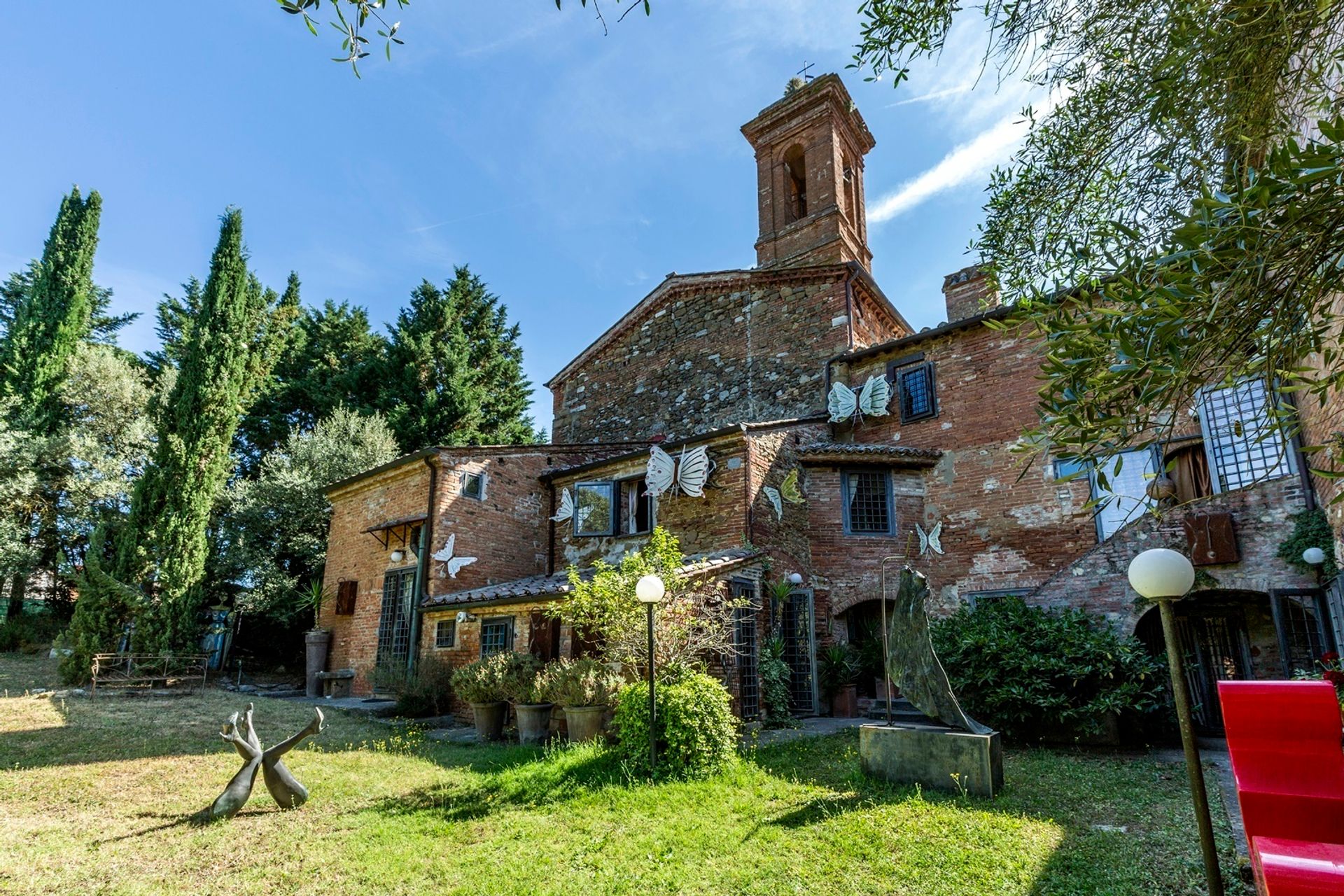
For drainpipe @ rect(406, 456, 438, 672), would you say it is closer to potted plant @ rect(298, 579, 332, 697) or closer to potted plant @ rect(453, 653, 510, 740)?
potted plant @ rect(453, 653, 510, 740)

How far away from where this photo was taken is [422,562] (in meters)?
14.2

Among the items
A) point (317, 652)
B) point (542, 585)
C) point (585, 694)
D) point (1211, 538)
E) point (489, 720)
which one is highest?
point (1211, 538)

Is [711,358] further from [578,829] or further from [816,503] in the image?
[578,829]

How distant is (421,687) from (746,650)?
247 inches

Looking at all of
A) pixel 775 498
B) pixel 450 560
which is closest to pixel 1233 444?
pixel 775 498

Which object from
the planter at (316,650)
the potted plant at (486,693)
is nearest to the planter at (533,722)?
the potted plant at (486,693)

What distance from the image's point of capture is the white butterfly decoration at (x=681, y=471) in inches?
493

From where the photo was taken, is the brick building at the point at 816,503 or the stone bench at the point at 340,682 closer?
the brick building at the point at 816,503

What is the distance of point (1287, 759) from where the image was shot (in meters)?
4.11

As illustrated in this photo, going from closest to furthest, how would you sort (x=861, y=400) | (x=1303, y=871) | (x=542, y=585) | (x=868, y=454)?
(x=1303, y=871), (x=542, y=585), (x=868, y=454), (x=861, y=400)

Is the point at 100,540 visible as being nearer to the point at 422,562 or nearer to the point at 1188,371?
the point at 422,562

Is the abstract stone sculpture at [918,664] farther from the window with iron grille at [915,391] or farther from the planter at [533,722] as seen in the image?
the window with iron grille at [915,391]

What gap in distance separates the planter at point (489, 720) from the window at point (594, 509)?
453 centimetres

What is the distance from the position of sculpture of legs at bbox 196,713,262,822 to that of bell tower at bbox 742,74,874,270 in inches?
706
